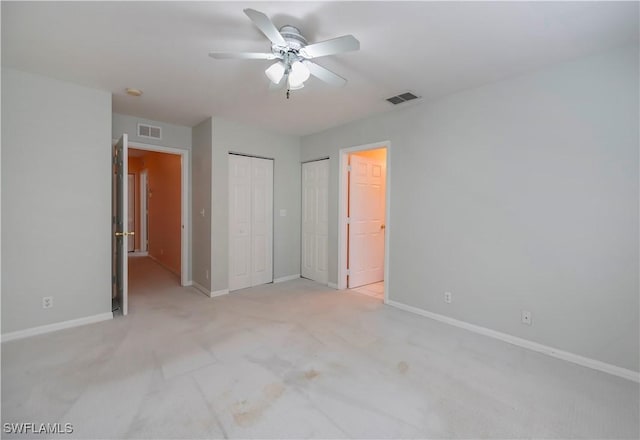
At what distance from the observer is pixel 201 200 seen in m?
4.30

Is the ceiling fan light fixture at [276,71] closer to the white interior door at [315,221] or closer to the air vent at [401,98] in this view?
the air vent at [401,98]

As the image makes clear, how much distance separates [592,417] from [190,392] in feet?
8.48

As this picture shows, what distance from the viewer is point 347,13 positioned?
185 centimetres

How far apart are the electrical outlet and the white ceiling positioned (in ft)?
7.11

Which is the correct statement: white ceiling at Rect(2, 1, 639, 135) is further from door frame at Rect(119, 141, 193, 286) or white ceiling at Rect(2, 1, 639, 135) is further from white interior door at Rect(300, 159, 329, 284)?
white interior door at Rect(300, 159, 329, 284)

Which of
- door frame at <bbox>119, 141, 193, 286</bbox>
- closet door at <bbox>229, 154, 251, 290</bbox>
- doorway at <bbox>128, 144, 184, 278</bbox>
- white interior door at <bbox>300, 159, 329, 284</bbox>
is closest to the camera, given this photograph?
closet door at <bbox>229, 154, 251, 290</bbox>

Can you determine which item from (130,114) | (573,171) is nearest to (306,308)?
(573,171)

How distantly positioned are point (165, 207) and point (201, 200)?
2.12 metres

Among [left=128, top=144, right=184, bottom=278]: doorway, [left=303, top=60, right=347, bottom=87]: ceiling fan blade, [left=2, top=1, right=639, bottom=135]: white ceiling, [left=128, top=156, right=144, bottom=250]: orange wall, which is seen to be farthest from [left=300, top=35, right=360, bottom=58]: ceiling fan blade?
[left=128, top=156, right=144, bottom=250]: orange wall

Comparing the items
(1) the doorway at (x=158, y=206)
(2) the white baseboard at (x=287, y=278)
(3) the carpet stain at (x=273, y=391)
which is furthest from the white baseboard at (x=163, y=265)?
(3) the carpet stain at (x=273, y=391)

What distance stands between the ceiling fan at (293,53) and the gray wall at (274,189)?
82.6 inches

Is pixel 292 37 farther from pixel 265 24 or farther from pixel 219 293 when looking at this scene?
pixel 219 293

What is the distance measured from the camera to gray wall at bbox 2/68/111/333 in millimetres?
2697

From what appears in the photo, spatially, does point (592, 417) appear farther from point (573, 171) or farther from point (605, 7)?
point (605, 7)
